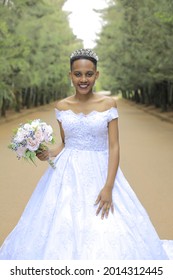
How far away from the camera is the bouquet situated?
156 inches

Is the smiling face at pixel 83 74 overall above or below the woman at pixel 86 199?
above

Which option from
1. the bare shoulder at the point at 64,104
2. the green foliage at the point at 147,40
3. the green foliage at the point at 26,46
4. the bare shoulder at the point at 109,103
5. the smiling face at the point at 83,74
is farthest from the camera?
the green foliage at the point at 26,46

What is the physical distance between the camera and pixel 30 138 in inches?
156

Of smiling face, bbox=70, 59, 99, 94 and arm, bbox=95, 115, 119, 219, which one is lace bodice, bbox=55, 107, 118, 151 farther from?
smiling face, bbox=70, 59, 99, 94

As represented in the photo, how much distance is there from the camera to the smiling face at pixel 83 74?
3838mm

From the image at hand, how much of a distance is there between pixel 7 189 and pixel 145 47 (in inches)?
768

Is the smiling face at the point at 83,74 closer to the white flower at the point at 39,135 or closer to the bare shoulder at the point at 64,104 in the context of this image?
the bare shoulder at the point at 64,104

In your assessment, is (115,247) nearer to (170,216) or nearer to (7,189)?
(170,216)

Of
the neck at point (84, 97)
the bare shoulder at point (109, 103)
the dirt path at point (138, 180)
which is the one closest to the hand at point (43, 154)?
the neck at point (84, 97)

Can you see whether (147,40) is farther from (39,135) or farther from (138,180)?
(39,135)

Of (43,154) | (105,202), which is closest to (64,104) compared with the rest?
(43,154)

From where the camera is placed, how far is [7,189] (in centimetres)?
877

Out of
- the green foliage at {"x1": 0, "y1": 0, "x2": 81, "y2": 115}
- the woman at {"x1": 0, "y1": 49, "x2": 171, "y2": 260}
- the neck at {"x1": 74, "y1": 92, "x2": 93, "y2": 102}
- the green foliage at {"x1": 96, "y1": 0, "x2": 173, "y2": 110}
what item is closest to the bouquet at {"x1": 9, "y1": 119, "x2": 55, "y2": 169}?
the woman at {"x1": 0, "y1": 49, "x2": 171, "y2": 260}

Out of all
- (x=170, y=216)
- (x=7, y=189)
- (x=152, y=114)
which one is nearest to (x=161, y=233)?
(x=170, y=216)
